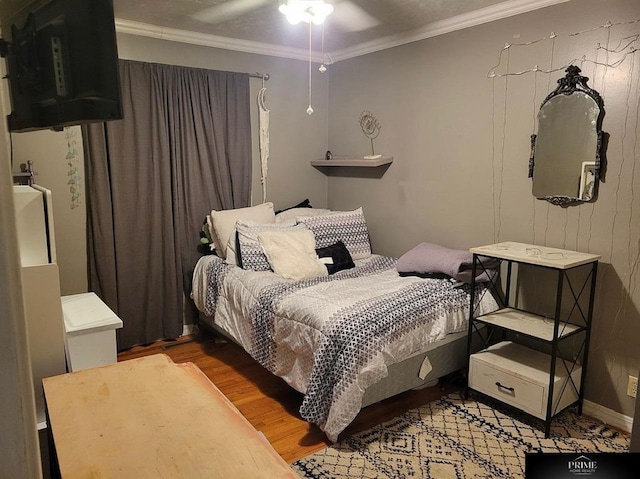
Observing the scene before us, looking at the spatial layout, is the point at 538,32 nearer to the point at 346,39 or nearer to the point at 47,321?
the point at 346,39

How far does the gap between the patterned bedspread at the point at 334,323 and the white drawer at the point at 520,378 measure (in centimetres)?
27

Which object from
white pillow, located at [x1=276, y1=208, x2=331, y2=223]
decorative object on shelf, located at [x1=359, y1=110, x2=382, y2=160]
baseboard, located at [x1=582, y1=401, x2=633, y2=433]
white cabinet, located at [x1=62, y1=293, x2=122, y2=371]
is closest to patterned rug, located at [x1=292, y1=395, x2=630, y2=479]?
baseboard, located at [x1=582, y1=401, x2=633, y2=433]

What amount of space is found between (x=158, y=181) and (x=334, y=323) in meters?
1.95

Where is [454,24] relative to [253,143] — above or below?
above

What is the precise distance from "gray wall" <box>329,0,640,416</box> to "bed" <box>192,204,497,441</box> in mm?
599

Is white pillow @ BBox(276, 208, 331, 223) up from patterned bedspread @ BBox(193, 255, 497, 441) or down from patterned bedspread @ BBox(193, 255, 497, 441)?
up

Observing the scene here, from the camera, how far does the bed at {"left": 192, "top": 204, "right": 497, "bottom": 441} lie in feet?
7.52

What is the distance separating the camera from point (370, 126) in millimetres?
3924

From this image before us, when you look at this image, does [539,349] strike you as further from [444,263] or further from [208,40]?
[208,40]

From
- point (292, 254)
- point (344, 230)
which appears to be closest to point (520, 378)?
point (292, 254)

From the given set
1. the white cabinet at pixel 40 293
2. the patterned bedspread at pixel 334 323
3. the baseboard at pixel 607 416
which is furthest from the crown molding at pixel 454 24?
the white cabinet at pixel 40 293

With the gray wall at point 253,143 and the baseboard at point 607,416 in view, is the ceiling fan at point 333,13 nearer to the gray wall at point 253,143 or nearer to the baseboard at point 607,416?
the gray wall at point 253,143

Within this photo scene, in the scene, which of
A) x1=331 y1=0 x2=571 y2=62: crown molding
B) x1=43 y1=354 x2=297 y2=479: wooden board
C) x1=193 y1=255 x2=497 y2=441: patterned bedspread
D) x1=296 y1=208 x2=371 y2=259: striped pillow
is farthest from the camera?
x1=296 y1=208 x2=371 y2=259: striped pillow

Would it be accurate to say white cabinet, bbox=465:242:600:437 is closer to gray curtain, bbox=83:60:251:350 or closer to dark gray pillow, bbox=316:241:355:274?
dark gray pillow, bbox=316:241:355:274
